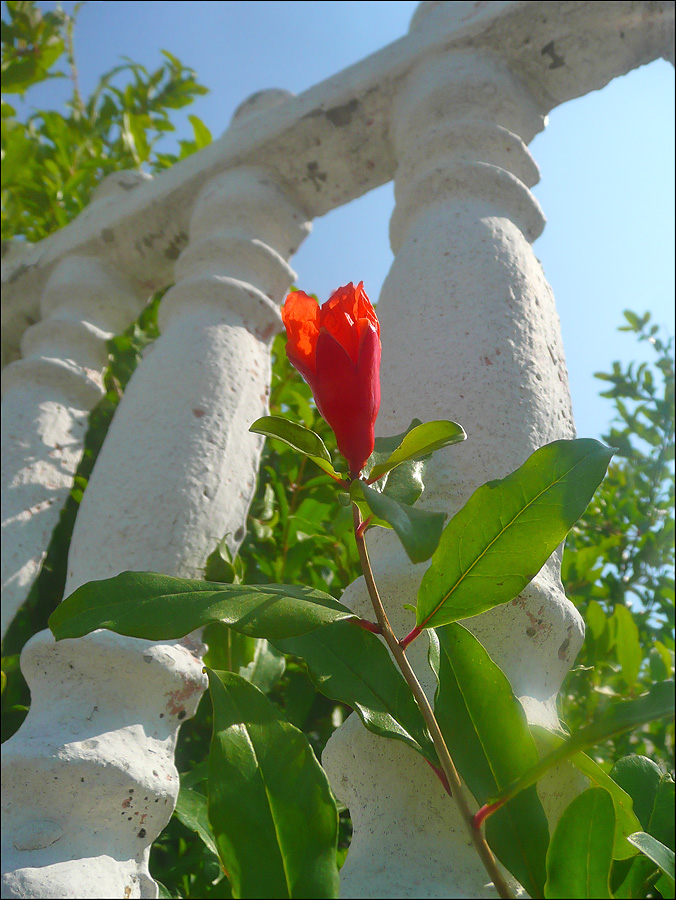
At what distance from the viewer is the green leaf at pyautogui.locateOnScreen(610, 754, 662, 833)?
475mm

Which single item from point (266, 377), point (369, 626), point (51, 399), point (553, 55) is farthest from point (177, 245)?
point (369, 626)

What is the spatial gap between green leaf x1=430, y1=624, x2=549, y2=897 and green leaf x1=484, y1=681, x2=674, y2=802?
0.05 meters

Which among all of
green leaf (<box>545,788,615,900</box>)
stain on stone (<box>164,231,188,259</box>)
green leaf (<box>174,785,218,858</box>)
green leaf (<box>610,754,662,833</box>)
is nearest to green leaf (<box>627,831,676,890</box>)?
green leaf (<box>545,788,615,900</box>)

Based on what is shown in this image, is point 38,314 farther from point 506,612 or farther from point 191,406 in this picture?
point 506,612

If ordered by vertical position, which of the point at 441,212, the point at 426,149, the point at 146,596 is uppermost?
the point at 426,149

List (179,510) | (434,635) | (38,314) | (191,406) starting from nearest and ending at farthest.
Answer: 1. (434,635)
2. (179,510)
3. (191,406)
4. (38,314)

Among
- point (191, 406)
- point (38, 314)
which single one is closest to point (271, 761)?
point (191, 406)

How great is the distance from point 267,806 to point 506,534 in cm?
20

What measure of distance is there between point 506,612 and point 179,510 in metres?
0.45

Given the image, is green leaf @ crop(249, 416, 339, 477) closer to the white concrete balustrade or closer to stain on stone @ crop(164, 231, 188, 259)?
the white concrete balustrade

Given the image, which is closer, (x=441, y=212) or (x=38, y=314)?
(x=441, y=212)

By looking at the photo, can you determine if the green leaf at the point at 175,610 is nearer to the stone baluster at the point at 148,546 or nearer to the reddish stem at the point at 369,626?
the reddish stem at the point at 369,626

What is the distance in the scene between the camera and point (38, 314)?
170 centimetres

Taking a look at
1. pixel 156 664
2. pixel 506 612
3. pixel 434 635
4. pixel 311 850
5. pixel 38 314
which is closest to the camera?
pixel 311 850
